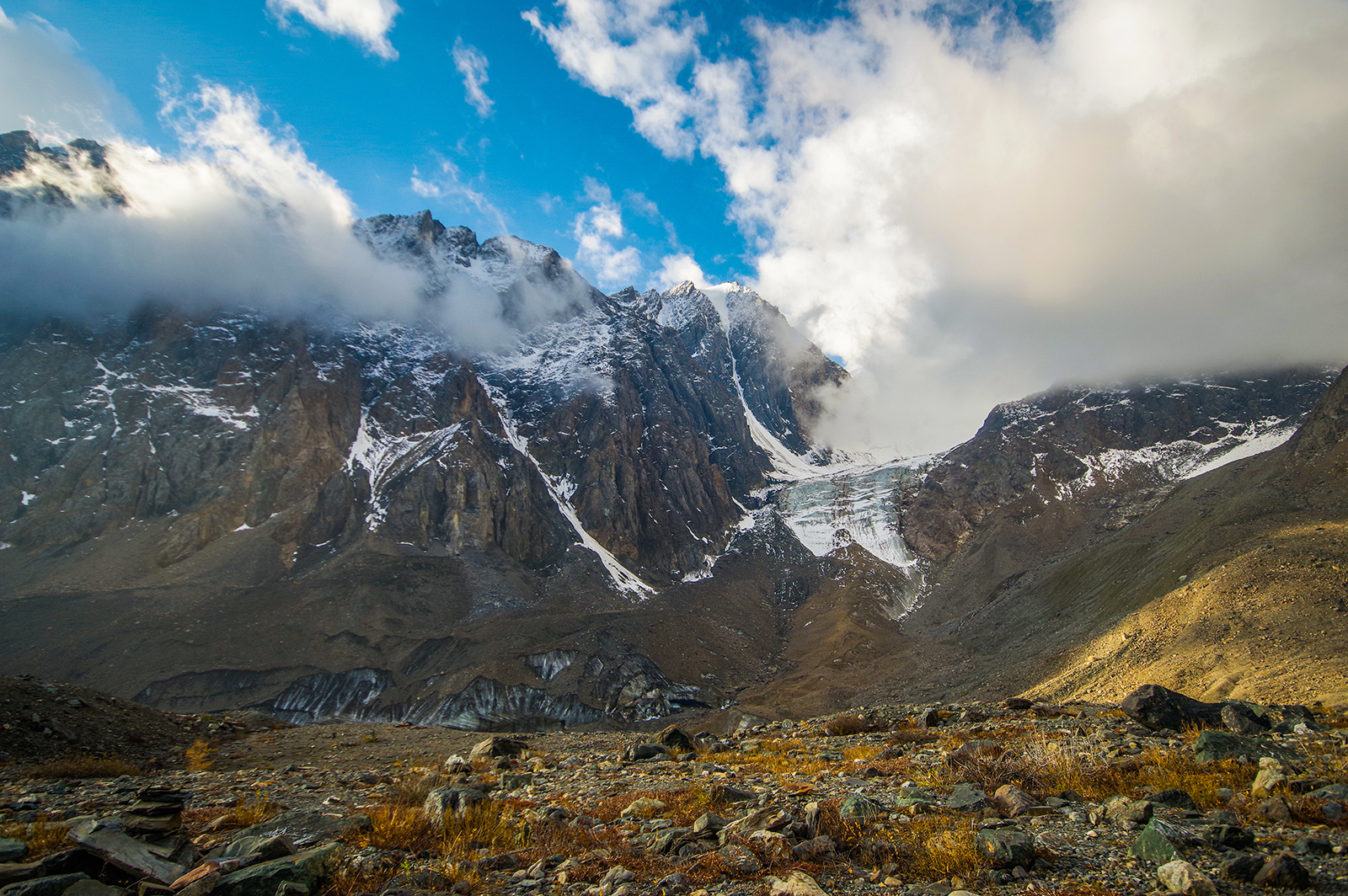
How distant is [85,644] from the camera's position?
86438mm

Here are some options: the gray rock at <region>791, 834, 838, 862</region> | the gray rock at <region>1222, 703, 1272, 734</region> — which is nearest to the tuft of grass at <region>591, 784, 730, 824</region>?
the gray rock at <region>791, 834, 838, 862</region>

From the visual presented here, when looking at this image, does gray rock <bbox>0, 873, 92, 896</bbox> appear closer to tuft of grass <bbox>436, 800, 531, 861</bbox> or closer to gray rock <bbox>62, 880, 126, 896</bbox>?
gray rock <bbox>62, 880, 126, 896</bbox>

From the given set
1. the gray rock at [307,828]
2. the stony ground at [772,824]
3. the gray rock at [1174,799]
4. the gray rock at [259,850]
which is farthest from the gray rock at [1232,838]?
the gray rock at [307,828]

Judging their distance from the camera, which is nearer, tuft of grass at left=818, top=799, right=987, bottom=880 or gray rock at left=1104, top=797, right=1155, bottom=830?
tuft of grass at left=818, top=799, right=987, bottom=880

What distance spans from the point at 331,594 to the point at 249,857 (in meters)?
120

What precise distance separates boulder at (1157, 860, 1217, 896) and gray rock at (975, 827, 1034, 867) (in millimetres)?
1037

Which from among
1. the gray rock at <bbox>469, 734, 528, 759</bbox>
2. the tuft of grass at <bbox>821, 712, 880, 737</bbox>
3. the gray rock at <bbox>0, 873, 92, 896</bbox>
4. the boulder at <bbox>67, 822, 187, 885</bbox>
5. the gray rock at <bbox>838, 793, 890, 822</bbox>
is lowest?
the tuft of grass at <bbox>821, 712, 880, 737</bbox>

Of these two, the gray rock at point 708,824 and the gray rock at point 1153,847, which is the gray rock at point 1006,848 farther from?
the gray rock at point 708,824

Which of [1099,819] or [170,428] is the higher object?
[170,428]

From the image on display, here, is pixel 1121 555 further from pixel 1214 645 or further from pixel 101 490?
pixel 101 490

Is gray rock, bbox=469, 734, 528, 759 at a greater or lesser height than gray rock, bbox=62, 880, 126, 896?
lesser

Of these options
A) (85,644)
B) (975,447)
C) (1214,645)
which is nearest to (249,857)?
(1214,645)

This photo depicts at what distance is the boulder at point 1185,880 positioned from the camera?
4.75 metres

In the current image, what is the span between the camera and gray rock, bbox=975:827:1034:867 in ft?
18.9
